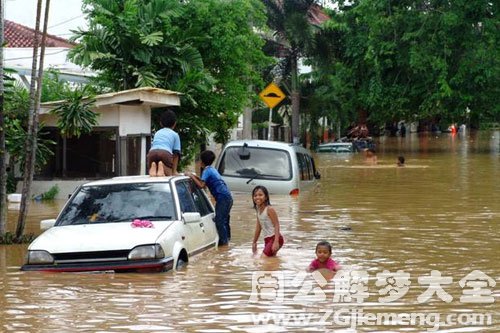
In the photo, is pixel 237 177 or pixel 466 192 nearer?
pixel 237 177

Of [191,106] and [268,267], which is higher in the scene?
[191,106]

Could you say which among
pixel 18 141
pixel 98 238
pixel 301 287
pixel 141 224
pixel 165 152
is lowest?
pixel 301 287

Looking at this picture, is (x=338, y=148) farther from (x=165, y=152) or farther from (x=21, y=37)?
(x=165, y=152)

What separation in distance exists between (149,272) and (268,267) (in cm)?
196

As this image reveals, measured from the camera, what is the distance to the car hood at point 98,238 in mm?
11820

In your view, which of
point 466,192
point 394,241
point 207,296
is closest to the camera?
point 207,296

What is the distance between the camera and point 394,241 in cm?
1625

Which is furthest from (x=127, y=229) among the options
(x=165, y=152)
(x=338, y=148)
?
(x=338, y=148)

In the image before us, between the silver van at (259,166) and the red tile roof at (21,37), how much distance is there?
1831cm

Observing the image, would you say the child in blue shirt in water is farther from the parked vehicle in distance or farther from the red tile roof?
the parked vehicle in distance

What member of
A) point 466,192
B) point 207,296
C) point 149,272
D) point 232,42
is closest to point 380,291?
point 207,296

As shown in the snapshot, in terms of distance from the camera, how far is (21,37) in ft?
131

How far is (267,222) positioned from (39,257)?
3425mm

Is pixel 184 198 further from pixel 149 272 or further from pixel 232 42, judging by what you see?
pixel 232 42
